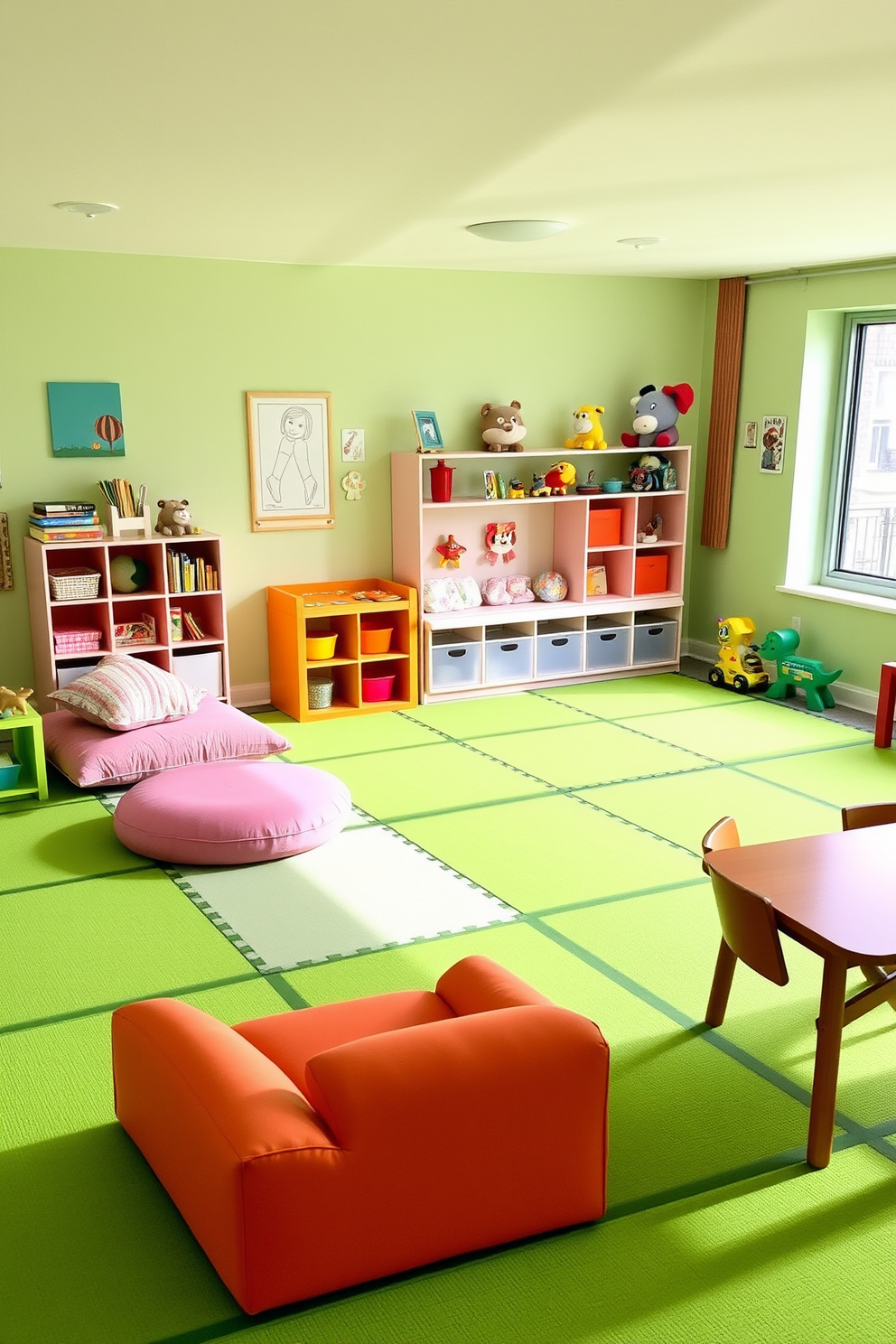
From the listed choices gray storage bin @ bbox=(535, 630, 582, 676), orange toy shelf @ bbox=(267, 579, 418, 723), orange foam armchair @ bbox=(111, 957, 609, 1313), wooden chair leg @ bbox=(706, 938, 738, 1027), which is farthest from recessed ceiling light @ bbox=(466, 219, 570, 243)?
orange foam armchair @ bbox=(111, 957, 609, 1313)

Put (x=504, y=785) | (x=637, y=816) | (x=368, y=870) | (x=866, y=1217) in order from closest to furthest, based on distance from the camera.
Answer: (x=866, y=1217) → (x=368, y=870) → (x=637, y=816) → (x=504, y=785)

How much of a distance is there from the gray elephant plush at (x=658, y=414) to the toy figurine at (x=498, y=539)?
0.93m

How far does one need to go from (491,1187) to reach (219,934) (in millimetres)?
1751

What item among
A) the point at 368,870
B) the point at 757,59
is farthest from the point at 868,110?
the point at 368,870

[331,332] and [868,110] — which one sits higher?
[868,110]

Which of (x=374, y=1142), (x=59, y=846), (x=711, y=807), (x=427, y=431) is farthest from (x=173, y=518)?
(x=374, y=1142)

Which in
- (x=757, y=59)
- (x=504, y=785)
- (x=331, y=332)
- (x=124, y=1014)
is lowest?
(x=504, y=785)

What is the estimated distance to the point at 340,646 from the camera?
268 inches

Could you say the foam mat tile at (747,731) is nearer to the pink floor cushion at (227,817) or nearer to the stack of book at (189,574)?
the pink floor cushion at (227,817)

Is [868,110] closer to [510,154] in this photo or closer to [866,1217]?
[510,154]

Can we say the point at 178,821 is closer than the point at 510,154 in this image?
No

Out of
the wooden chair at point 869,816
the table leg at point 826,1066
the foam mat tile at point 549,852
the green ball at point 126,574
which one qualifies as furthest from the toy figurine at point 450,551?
the table leg at point 826,1066

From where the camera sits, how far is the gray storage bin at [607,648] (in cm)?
745

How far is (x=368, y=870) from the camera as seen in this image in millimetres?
4434
